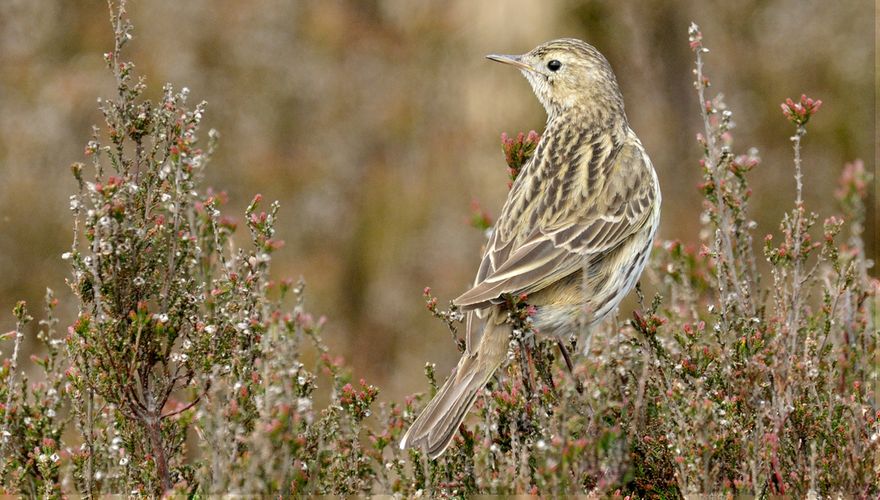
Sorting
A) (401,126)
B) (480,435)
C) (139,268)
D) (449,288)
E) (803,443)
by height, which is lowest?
(803,443)

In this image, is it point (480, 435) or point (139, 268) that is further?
point (480, 435)

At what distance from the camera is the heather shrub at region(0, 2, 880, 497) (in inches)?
151

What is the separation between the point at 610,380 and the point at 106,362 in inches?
74.3

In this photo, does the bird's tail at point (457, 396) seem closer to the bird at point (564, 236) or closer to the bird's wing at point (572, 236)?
the bird at point (564, 236)

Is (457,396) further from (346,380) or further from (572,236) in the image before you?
(572,236)

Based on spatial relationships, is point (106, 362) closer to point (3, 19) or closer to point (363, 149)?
point (363, 149)

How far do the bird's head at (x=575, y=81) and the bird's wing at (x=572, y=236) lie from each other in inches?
21.2

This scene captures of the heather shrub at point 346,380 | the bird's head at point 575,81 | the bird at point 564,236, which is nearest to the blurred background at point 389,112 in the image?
the bird's head at point 575,81

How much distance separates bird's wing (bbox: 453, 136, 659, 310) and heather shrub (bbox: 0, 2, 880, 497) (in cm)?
34

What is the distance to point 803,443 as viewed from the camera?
13.5ft

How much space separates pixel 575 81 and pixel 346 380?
2.61 meters

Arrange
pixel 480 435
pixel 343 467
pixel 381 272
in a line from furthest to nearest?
pixel 381 272 → pixel 480 435 → pixel 343 467

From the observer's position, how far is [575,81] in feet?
20.1

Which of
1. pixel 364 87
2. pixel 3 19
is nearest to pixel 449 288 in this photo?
pixel 364 87
